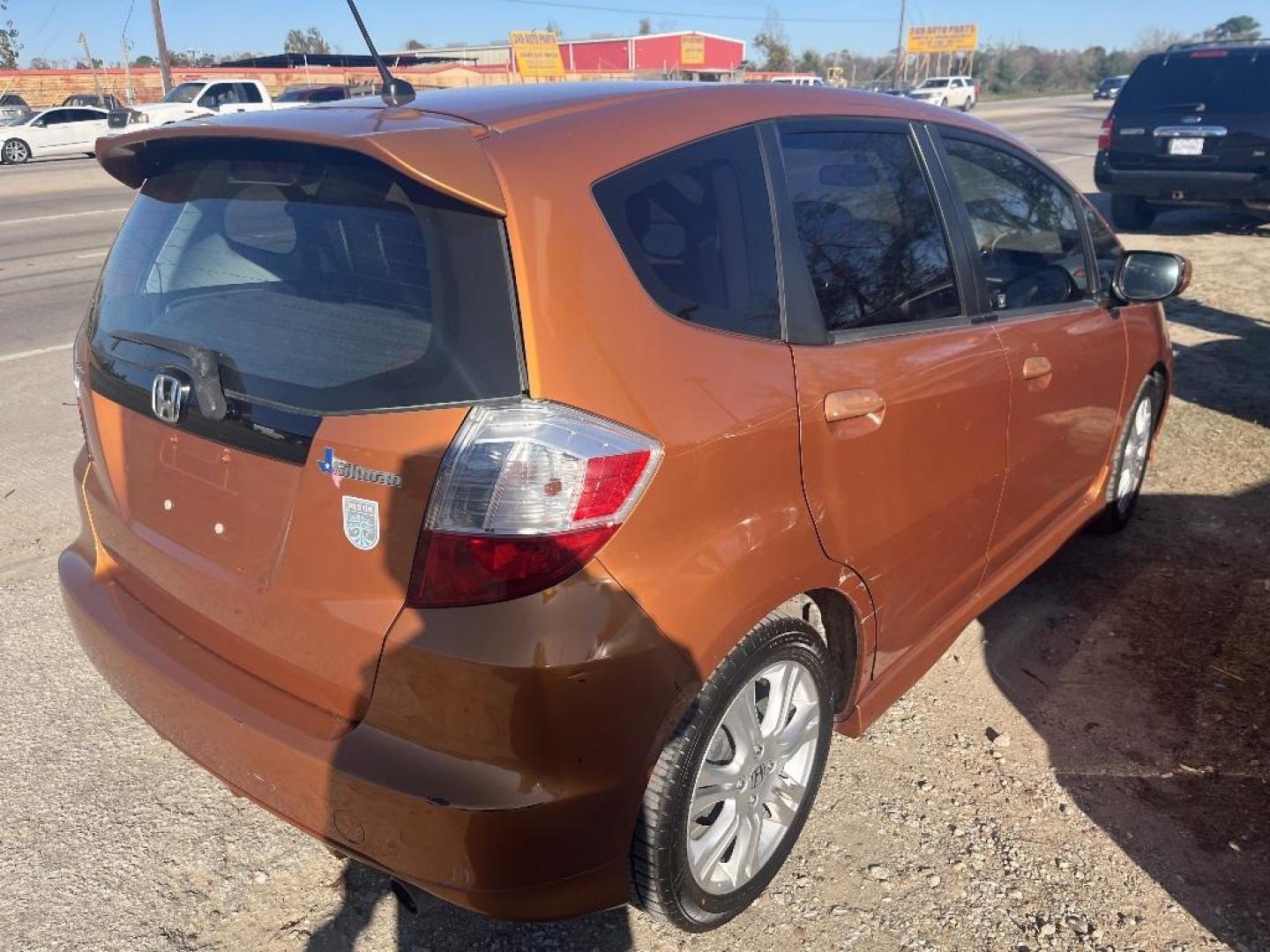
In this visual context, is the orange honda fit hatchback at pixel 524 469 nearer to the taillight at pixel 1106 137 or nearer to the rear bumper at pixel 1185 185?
the rear bumper at pixel 1185 185

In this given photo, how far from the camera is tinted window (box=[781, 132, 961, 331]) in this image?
Result: 2.43 meters

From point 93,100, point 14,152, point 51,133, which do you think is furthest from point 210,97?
point 93,100

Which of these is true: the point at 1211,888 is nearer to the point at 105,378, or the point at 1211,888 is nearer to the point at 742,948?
the point at 742,948

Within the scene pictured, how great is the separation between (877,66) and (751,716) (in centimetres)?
10241

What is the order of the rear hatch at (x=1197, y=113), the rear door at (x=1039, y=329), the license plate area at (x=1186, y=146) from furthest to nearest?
the license plate area at (x=1186, y=146) → the rear hatch at (x=1197, y=113) → the rear door at (x=1039, y=329)

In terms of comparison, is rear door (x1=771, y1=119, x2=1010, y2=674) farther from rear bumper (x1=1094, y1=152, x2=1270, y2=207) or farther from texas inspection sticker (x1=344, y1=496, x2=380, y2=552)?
rear bumper (x1=1094, y1=152, x2=1270, y2=207)

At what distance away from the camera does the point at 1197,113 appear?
1089 centimetres

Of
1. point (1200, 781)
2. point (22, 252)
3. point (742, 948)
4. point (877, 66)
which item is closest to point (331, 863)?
point (742, 948)

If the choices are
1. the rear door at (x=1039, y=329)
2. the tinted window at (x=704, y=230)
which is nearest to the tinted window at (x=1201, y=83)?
the rear door at (x=1039, y=329)

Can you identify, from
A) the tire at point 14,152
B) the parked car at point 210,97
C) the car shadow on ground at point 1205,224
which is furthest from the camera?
the tire at point 14,152

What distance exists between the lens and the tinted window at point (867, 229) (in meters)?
2.43

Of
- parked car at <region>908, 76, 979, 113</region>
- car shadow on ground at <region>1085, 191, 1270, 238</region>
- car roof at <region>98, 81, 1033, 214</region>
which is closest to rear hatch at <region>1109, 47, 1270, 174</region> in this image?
car shadow on ground at <region>1085, 191, 1270, 238</region>

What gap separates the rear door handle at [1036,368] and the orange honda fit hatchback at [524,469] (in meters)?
0.41

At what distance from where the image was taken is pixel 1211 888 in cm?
253
